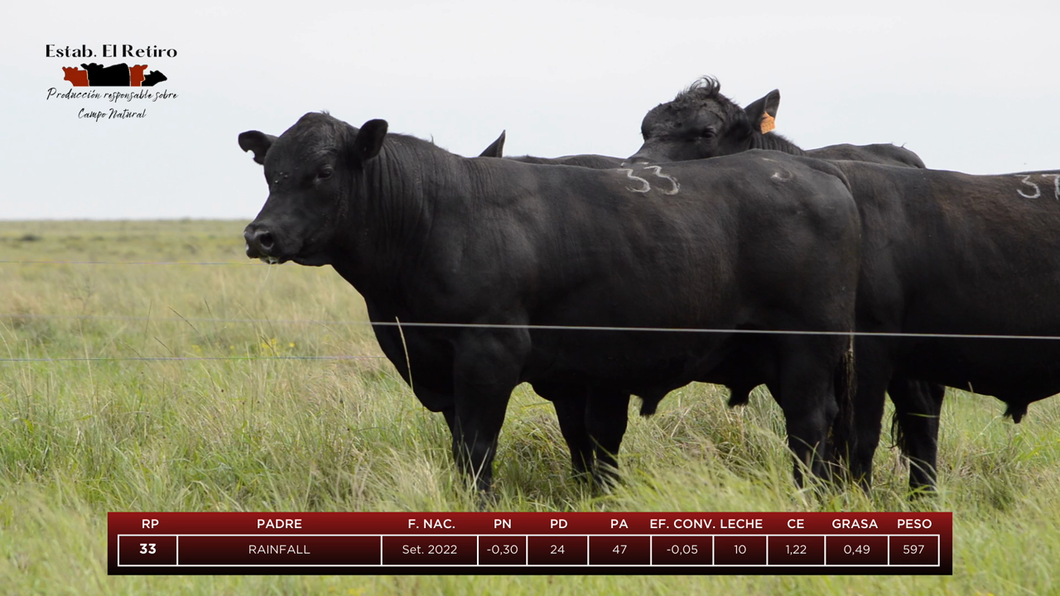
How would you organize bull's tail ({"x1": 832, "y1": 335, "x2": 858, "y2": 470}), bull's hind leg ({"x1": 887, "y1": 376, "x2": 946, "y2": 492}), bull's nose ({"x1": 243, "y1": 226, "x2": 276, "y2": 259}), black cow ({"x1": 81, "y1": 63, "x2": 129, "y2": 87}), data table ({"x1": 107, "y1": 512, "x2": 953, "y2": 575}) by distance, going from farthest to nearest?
black cow ({"x1": 81, "y1": 63, "x2": 129, "y2": 87}) < bull's hind leg ({"x1": 887, "y1": 376, "x2": 946, "y2": 492}) < bull's tail ({"x1": 832, "y1": 335, "x2": 858, "y2": 470}) < bull's nose ({"x1": 243, "y1": 226, "x2": 276, "y2": 259}) < data table ({"x1": 107, "y1": 512, "x2": 953, "y2": 575})

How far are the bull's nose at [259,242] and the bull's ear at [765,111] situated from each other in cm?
418

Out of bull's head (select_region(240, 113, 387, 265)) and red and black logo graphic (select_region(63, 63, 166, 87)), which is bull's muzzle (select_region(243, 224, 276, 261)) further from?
red and black logo graphic (select_region(63, 63, 166, 87))

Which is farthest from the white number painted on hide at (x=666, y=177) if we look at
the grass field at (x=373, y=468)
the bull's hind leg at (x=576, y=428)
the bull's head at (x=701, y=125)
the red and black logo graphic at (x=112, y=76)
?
the red and black logo graphic at (x=112, y=76)

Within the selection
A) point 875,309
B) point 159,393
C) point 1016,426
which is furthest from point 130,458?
point 1016,426

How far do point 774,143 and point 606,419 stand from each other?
9.27ft

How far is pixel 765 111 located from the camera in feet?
27.2

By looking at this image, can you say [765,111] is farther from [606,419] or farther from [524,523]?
[524,523]

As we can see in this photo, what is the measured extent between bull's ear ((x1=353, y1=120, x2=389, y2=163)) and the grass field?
107 centimetres

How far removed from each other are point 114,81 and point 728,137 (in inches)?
176

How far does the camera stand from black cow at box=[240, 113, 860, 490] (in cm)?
523

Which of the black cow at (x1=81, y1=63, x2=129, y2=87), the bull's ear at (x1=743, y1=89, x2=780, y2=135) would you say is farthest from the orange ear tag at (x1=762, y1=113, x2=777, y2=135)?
the black cow at (x1=81, y1=63, x2=129, y2=87)

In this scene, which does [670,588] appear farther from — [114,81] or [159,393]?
[114,81]

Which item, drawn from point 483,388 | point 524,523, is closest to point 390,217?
point 483,388

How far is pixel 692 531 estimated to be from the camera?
4.23 m
